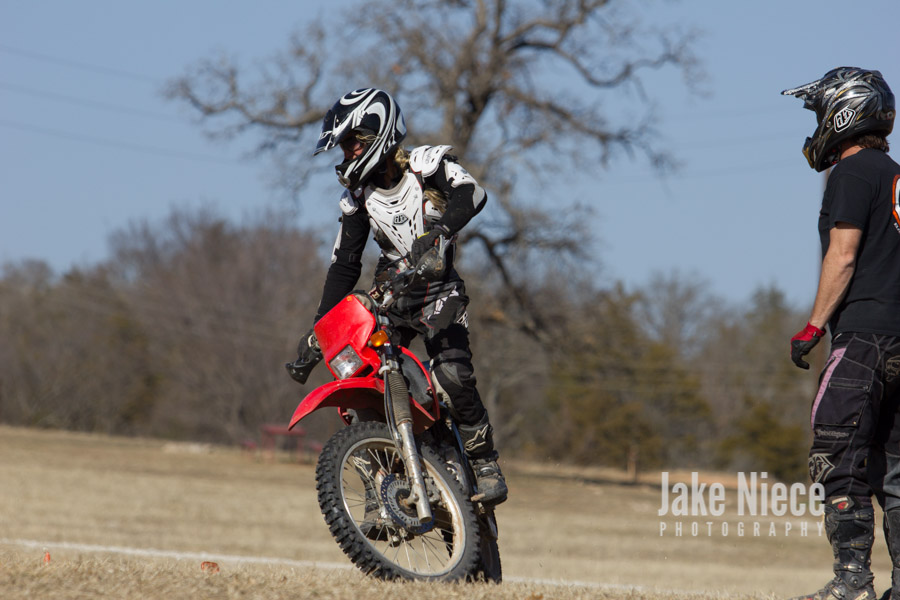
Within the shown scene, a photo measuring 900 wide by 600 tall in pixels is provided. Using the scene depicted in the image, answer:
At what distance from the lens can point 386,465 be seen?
4.82 metres

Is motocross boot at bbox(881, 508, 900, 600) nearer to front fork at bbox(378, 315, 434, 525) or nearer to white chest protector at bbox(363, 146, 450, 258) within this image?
front fork at bbox(378, 315, 434, 525)

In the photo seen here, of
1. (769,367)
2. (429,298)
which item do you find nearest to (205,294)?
(769,367)

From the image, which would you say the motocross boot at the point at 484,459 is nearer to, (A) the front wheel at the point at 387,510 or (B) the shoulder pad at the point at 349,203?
(A) the front wheel at the point at 387,510

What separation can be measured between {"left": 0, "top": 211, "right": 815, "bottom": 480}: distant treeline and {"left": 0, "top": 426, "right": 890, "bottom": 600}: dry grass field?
644 inches

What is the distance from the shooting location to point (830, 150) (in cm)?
493

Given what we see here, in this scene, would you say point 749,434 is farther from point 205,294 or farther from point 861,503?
point 861,503

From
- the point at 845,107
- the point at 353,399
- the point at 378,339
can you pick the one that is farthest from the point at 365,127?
the point at 845,107

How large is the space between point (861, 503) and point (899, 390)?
62cm

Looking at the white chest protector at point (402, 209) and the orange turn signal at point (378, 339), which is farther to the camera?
the white chest protector at point (402, 209)

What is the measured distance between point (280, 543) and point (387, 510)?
9.37 metres

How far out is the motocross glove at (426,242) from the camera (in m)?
4.84

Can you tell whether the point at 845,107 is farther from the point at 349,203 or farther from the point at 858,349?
the point at 349,203

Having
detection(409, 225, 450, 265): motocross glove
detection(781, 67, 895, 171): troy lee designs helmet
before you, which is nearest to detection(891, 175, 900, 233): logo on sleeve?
detection(781, 67, 895, 171): troy lee designs helmet

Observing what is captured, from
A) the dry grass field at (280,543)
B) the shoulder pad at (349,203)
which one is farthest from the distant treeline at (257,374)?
the shoulder pad at (349,203)
